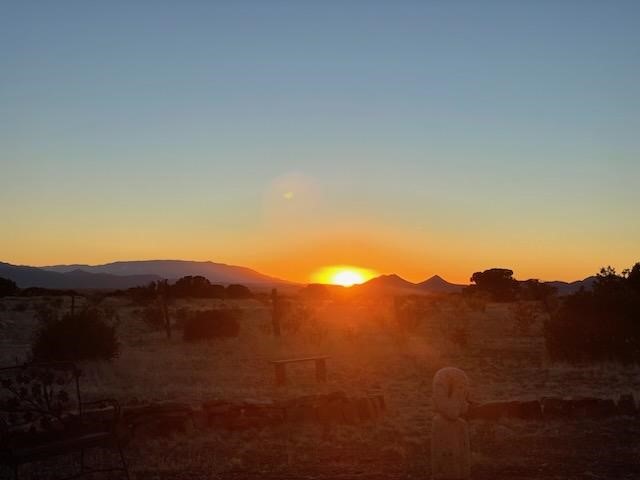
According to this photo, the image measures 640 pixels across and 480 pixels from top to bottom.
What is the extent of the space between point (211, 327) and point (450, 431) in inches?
728

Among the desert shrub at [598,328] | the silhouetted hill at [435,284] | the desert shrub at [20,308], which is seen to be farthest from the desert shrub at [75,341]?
the silhouetted hill at [435,284]

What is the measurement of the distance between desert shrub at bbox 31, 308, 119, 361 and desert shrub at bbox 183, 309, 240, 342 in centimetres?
622

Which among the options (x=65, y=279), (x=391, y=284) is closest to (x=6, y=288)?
(x=391, y=284)

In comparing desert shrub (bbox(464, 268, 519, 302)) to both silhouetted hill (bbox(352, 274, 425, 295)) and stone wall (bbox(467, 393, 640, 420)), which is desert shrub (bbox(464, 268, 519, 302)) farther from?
silhouetted hill (bbox(352, 274, 425, 295))

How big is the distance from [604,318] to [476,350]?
13.5 ft

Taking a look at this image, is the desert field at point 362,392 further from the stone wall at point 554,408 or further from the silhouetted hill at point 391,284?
the silhouetted hill at point 391,284

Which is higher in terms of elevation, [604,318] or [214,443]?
[604,318]

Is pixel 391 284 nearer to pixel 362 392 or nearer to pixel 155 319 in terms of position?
pixel 155 319

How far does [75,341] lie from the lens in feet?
58.8

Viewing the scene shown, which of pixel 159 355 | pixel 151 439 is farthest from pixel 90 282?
pixel 151 439

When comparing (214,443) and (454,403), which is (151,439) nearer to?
(214,443)

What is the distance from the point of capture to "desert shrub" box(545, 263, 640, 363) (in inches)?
735

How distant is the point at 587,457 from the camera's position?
31.9 feet

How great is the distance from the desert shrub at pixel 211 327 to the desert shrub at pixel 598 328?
1094cm
